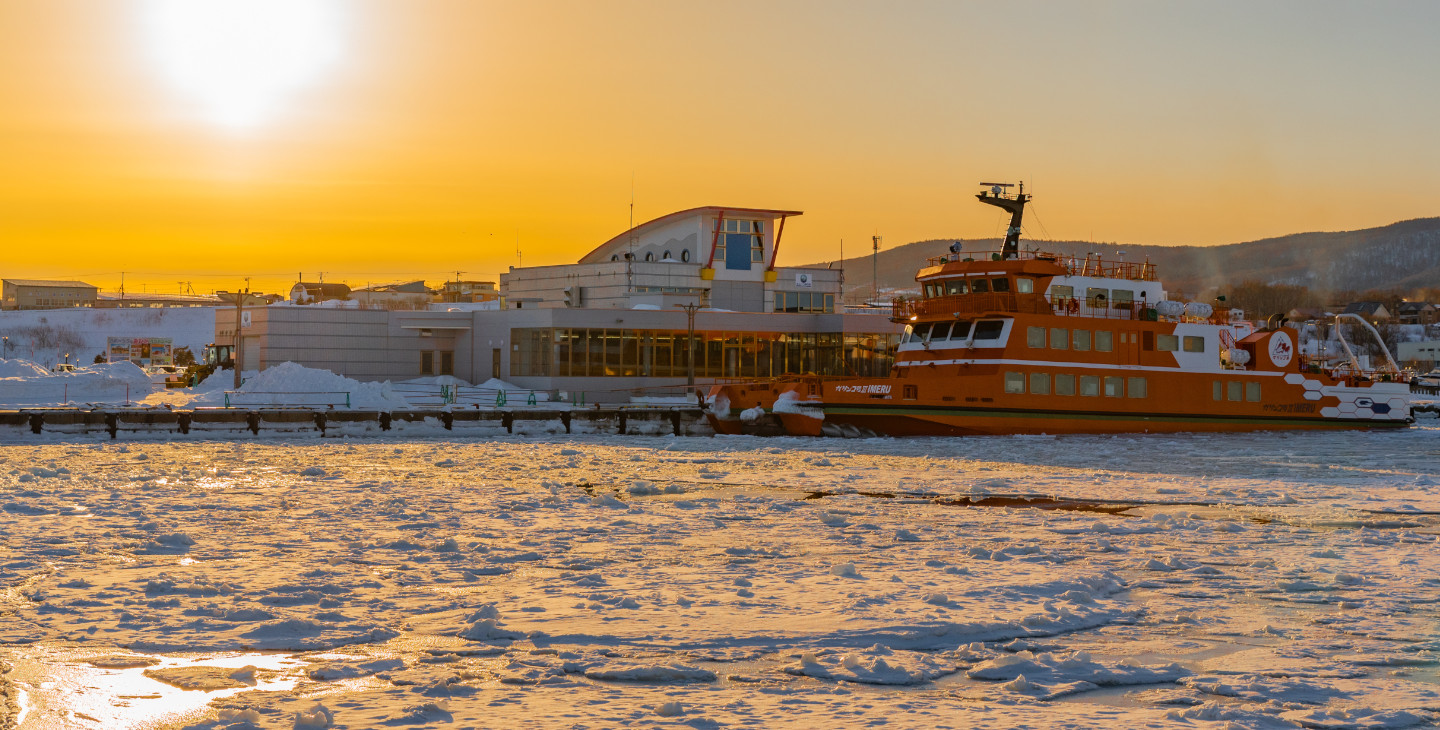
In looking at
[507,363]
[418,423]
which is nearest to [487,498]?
[418,423]

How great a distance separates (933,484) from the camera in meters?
23.2

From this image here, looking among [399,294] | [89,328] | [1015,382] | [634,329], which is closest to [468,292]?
[634,329]

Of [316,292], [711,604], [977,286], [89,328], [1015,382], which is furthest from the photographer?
[89,328]

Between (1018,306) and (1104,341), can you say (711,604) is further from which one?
(1104,341)

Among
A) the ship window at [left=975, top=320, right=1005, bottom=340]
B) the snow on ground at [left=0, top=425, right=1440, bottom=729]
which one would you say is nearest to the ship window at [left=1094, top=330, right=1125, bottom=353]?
the ship window at [left=975, top=320, right=1005, bottom=340]

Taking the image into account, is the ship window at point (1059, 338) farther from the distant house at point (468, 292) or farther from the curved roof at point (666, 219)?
the distant house at point (468, 292)

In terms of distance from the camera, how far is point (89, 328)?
618 feet

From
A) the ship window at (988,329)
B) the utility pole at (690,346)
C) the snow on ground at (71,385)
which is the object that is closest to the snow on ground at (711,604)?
the ship window at (988,329)

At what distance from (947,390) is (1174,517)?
20582mm

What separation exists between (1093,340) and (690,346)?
22.5 m

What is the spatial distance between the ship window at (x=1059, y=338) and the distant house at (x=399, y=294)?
3652 inches

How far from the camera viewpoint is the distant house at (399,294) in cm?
13301

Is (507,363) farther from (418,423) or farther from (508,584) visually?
(508,584)

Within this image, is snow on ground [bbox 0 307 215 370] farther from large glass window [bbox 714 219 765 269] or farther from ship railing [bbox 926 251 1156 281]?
ship railing [bbox 926 251 1156 281]
